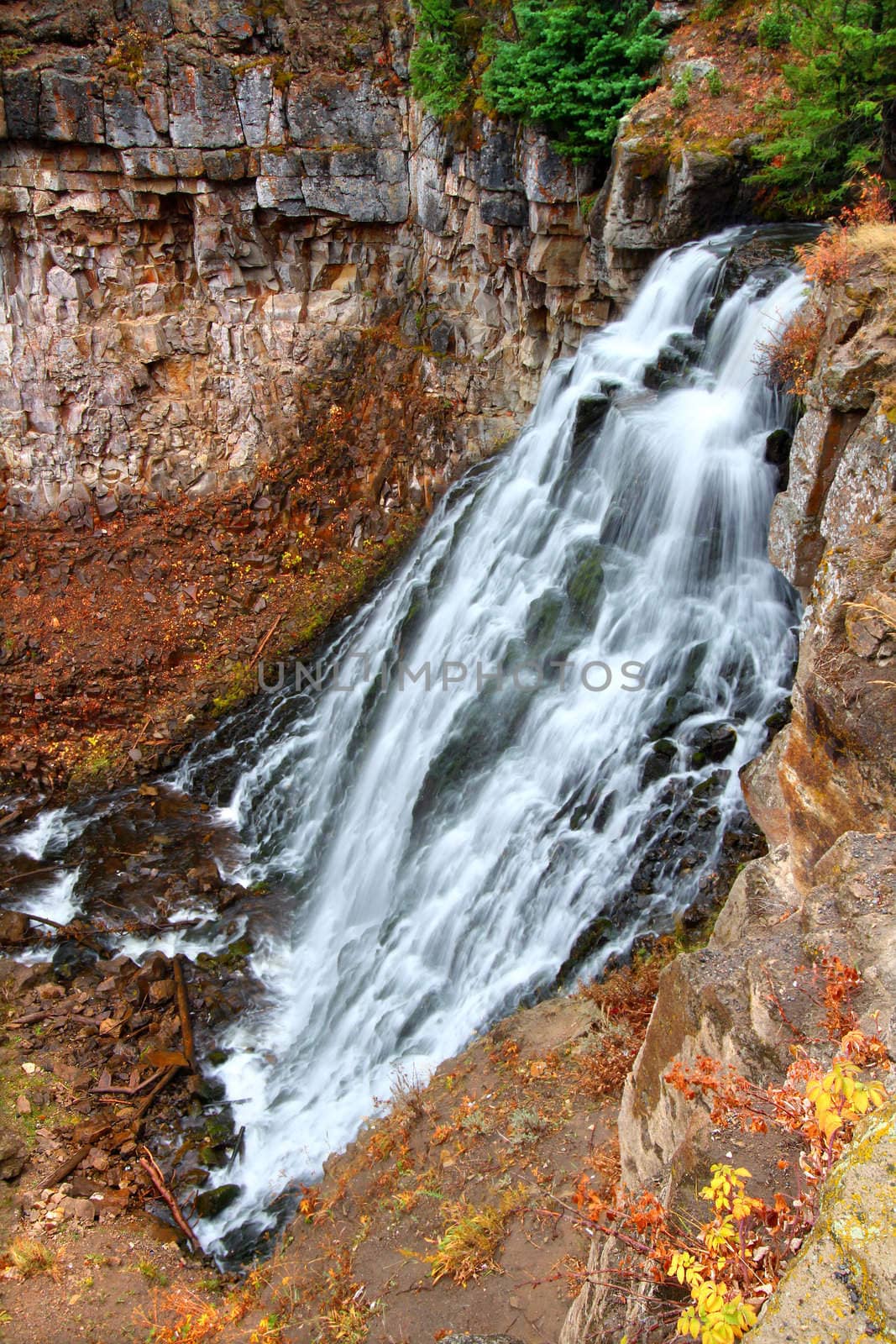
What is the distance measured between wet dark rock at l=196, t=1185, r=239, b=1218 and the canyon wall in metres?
11.2

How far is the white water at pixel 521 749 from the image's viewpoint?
8.52 metres

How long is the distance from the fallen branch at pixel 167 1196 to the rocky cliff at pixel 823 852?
437 cm

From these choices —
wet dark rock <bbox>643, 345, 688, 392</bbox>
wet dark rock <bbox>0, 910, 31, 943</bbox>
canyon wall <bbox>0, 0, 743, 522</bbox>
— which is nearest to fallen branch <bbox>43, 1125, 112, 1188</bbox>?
wet dark rock <bbox>0, 910, 31, 943</bbox>

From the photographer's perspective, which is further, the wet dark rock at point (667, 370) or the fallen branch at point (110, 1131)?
the wet dark rock at point (667, 370)

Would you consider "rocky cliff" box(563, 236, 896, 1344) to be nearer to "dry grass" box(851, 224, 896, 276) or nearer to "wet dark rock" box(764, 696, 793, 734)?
"dry grass" box(851, 224, 896, 276)

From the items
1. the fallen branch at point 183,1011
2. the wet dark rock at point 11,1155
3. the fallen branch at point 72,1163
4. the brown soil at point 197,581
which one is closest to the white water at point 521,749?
the fallen branch at point 183,1011

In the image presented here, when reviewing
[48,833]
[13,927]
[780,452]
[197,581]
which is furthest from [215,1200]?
[197,581]

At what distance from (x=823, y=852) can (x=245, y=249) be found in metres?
14.0

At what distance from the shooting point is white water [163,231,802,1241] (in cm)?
852

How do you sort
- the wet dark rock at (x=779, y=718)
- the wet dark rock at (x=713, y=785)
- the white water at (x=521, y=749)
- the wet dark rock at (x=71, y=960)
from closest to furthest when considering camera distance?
1. the wet dark rock at (x=713, y=785)
2. the wet dark rock at (x=779, y=718)
3. the white water at (x=521, y=749)
4. the wet dark rock at (x=71, y=960)

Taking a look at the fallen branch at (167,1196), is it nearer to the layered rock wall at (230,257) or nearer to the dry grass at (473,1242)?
the dry grass at (473,1242)

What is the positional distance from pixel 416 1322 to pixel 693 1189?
2.84 metres

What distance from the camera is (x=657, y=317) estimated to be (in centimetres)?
1145

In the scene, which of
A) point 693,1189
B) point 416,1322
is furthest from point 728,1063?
A: point 416,1322
